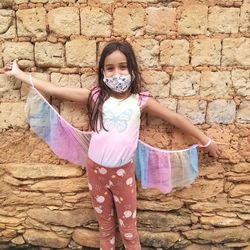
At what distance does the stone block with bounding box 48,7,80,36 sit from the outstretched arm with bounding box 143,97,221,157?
75 cm

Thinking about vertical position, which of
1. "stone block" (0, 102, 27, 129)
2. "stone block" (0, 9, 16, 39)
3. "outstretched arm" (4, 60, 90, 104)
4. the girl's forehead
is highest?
"stone block" (0, 9, 16, 39)

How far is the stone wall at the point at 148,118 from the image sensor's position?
2.80 meters

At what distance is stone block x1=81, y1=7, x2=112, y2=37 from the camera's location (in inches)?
110

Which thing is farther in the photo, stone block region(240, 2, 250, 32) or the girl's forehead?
stone block region(240, 2, 250, 32)

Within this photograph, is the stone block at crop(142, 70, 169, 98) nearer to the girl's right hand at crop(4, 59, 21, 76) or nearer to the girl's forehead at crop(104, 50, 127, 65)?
the girl's forehead at crop(104, 50, 127, 65)

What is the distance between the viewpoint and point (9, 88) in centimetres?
299

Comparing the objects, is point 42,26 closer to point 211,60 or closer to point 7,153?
point 7,153

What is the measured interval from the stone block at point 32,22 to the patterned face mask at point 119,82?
61 cm

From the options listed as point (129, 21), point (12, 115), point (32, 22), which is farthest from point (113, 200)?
point (32, 22)

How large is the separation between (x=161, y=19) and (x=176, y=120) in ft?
2.40

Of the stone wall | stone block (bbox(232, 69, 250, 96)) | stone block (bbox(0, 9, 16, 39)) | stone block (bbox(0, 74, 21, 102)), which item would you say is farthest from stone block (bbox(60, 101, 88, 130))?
stone block (bbox(232, 69, 250, 96))

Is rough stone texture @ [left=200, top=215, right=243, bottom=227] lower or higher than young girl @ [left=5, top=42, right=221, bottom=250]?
lower

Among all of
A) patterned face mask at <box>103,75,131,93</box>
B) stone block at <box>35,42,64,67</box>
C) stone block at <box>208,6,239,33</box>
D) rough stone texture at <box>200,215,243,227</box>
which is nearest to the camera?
patterned face mask at <box>103,75,131,93</box>

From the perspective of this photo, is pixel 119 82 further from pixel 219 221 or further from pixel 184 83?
pixel 219 221
